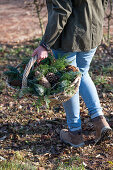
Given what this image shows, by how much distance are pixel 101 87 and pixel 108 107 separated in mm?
550

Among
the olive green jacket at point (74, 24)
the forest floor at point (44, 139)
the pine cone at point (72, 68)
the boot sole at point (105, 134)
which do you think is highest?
the olive green jacket at point (74, 24)

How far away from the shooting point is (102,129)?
243cm

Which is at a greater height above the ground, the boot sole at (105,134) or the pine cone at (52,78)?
the pine cone at (52,78)

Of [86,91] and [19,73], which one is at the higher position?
[19,73]

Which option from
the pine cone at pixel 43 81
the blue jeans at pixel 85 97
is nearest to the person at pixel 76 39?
the blue jeans at pixel 85 97

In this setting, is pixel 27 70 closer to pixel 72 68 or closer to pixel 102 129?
pixel 72 68

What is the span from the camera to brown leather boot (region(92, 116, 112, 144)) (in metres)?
2.42

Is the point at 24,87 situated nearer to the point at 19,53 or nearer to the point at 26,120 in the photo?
the point at 26,120

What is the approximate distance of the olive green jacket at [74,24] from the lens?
195 cm

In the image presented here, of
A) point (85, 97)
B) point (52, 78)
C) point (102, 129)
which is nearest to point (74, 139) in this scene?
point (102, 129)

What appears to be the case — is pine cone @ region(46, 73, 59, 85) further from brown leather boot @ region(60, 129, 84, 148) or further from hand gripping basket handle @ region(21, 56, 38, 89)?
brown leather boot @ region(60, 129, 84, 148)

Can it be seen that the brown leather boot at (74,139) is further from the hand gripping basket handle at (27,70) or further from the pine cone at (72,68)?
the hand gripping basket handle at (27,70)

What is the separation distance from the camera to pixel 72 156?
96.7 inches

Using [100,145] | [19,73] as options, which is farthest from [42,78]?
[100,145]
